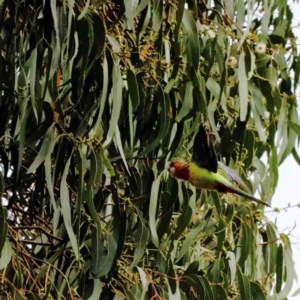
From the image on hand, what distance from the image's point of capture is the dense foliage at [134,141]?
138cm

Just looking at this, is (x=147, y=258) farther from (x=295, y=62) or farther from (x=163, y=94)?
(x=295, y=62)

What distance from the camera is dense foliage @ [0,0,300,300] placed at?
138 centimetres

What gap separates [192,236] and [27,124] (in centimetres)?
41

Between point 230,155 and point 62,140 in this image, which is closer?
point 62,140

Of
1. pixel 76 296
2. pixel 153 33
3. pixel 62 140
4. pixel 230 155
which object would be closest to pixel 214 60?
pixel 153 33

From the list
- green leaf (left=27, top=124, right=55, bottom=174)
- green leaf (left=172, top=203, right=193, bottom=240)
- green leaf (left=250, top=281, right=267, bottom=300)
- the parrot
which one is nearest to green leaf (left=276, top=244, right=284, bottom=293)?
green leaf (left=250, top=281, right=267, bottom=300)

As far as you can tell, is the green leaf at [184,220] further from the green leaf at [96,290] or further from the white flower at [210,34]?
the white flower at [210,34]

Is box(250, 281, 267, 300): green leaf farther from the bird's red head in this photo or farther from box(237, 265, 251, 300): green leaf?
the bird's red head

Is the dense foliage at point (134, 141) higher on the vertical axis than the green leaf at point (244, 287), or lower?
higher

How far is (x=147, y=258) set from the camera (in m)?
1.65

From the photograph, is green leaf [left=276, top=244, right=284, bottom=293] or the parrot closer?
the parrot

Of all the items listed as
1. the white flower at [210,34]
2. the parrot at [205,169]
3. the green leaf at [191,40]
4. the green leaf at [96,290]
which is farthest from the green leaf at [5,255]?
the white flower at [210,34]

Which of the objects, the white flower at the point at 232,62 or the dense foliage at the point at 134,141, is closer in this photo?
the dense foliage at the point at 134,141

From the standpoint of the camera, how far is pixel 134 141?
5.22 feet
